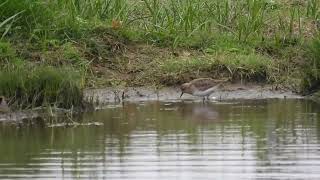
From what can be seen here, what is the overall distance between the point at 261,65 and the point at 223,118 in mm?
2916

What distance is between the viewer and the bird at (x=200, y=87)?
1314cm

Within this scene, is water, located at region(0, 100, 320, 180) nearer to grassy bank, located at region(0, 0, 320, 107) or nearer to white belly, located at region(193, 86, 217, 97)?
white belly, located at region(193, 86, 217, 97)

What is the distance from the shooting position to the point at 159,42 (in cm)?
1503

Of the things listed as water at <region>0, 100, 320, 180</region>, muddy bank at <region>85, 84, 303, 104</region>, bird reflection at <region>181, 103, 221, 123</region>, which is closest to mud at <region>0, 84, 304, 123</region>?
muddy bank at <region>85, 84, 303, 104</region>

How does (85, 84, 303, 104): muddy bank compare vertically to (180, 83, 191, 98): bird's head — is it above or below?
below

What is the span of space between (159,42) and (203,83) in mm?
2013

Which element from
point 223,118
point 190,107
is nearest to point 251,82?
point 190,107

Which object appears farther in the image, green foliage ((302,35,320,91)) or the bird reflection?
green foliage ((302,35,320,91))

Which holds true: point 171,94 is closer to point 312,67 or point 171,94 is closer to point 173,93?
point 173,93

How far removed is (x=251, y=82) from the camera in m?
14.1

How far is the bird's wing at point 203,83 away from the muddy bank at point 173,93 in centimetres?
31

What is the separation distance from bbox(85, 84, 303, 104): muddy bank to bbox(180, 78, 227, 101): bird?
278 mm

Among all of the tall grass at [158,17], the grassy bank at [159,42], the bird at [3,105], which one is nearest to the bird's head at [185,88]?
the grassy bank at [159,42]

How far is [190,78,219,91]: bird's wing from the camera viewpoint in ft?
43.1
